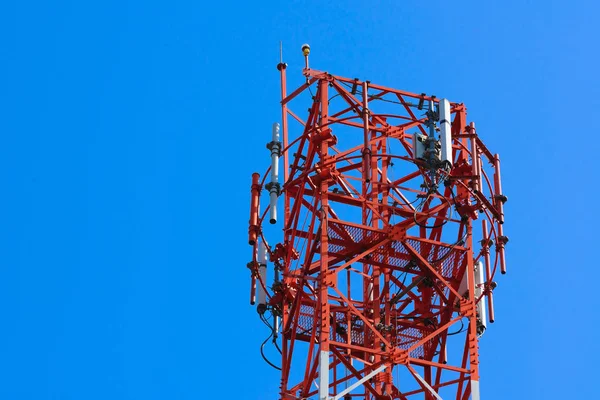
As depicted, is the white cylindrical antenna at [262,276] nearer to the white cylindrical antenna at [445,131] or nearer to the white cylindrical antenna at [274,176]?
the white cylindrical antenna at [274,176]

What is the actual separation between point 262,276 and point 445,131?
316 inches

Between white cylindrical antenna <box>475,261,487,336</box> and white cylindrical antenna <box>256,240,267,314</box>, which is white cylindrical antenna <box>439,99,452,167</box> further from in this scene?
white cylindrical antenna <box>256,240,267,314</box>

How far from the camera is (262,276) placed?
191 ft

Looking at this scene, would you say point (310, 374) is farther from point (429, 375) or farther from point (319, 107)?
point (319, 107)

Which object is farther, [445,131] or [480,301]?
[480,301]

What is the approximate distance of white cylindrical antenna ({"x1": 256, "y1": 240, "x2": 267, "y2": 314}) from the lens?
57.8 metres

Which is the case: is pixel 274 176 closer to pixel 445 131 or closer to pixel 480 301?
pixel 445 131

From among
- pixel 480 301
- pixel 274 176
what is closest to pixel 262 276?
pixel 274 176

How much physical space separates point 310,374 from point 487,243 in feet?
25.2

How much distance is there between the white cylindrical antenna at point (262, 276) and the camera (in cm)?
5775

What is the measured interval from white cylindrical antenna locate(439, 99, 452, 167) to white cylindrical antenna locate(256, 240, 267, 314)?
7437 millimetres

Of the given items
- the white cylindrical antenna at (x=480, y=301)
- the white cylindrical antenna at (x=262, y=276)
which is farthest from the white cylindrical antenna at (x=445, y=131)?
the white cylindrical antenna at (x=262, y=276)

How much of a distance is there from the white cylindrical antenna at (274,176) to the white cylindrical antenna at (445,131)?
18.4 feet

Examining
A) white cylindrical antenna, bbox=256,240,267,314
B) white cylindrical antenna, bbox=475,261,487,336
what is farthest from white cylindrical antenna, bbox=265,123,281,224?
white cylindrical antenna, bbox=475,261,487,336
